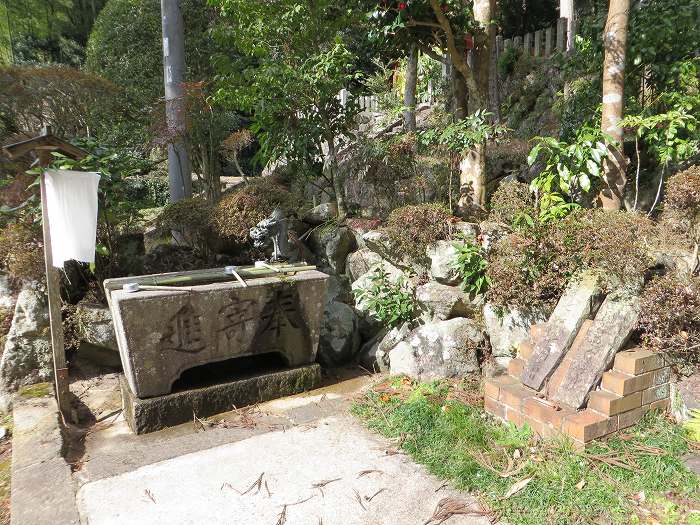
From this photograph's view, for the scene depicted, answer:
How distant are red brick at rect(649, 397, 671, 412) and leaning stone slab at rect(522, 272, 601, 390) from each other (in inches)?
24.9

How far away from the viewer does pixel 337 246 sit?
6.11m

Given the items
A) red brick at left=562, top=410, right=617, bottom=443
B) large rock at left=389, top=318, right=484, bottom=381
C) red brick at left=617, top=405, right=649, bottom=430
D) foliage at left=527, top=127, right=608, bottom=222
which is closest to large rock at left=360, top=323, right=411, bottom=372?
large rock at left=389, top=318, right=484, bottom=381

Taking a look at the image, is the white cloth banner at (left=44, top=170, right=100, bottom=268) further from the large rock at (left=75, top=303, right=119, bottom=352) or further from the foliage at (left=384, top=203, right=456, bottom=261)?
the foliage at (left=384, top=203, right=456, bottom=261)

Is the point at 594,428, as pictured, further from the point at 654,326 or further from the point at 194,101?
the point at 194,101

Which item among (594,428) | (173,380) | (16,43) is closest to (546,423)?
(594,428)

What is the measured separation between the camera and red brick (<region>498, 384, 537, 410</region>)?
3338 millimetres

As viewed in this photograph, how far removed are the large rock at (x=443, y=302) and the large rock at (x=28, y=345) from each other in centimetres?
365

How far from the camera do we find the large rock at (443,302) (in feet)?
14.8

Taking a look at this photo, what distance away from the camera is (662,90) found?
4.75 meters

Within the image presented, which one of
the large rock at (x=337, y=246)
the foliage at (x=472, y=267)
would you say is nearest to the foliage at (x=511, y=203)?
the foliage at (x=472, y=267)

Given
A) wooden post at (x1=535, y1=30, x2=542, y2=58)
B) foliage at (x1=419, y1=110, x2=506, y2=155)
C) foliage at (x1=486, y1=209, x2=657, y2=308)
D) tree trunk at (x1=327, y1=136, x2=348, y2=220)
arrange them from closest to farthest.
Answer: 1. foliage at (x1=486, y1=209, x2=657, y2=308)
2. foliage at (x1=419, y1=110, x2=506, y2=155)
3. tree trunk at (x1=327, y1=136, x2=348, y2=220)
4. wooden post at (x1=535, y1=30, x2=542, y2=58)

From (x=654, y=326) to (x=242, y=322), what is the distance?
3.13 meters

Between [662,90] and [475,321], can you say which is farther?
[662,90]

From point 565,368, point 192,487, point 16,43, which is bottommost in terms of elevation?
point 192,487
